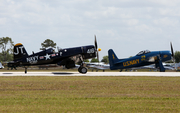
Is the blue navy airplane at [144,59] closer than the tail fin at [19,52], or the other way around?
the tail fin at [19,52]

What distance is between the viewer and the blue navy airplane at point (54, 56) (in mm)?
27781

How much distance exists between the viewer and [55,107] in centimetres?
838

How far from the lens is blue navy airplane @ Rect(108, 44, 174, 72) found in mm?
31484

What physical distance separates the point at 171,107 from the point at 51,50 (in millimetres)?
21373

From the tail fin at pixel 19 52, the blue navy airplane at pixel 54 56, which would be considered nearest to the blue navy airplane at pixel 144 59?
the blue navy airplane at pixel 54 56

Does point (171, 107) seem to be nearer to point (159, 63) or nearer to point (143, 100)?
point (143, 100)

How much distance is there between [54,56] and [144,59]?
12.7 m

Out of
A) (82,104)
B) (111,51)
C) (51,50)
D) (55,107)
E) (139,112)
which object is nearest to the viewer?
(139,112)

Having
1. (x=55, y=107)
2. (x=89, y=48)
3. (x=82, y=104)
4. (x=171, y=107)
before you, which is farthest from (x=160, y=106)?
(x=89, y=48)

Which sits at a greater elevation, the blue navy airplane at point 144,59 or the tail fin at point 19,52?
the tail fin at point 19,52

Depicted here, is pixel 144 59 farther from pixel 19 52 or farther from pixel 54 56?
pixel 19 52

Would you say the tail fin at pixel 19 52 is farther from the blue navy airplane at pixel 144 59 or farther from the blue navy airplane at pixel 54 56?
the blue navy airplane at pixel 144 59

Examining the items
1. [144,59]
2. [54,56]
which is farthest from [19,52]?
[144,59]

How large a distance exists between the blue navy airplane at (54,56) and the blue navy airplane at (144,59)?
17.8 feet
